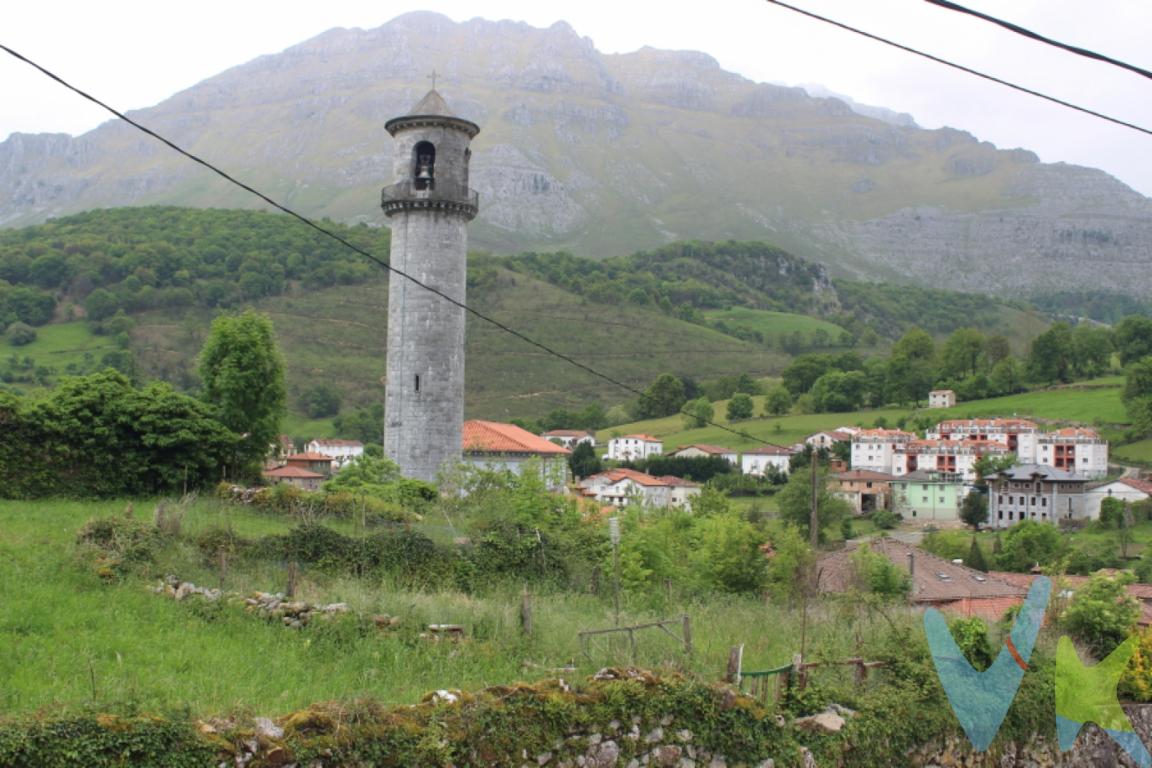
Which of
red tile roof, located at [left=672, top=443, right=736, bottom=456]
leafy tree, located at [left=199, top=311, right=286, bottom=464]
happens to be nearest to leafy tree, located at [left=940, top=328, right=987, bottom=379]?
red tile roof, located at [left=672, top=443, right=736, bottom=456]

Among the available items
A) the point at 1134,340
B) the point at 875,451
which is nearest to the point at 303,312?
the point at 875,451

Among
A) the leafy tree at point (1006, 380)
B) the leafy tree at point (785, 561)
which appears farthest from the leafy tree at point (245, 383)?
the leafy tree at point (1006, 380)

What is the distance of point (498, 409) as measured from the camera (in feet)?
318

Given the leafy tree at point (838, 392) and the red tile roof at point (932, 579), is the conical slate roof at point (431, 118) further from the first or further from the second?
the leafy tree at point (838, 392)

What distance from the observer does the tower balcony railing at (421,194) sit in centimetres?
3027

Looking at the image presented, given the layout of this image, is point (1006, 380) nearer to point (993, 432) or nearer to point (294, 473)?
point (993, 432)

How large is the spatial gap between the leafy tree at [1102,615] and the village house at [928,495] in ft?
239

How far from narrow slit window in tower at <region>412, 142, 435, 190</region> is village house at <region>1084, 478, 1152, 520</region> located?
57.5m

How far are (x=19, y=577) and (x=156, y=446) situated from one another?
10323 millimetres

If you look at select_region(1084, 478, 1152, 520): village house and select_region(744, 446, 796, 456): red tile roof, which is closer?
select_region(1084, 478, 1152, 520): village house

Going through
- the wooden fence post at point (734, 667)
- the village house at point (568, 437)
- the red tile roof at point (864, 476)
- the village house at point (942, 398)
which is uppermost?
the village house at point (942, 398)

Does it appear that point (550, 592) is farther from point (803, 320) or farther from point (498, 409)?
point (803, 320)

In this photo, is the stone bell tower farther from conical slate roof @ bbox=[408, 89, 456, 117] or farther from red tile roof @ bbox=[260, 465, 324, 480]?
red tile roof @ bbox=[260, 465, 324, 480]

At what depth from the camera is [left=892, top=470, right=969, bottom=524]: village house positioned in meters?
86.6
